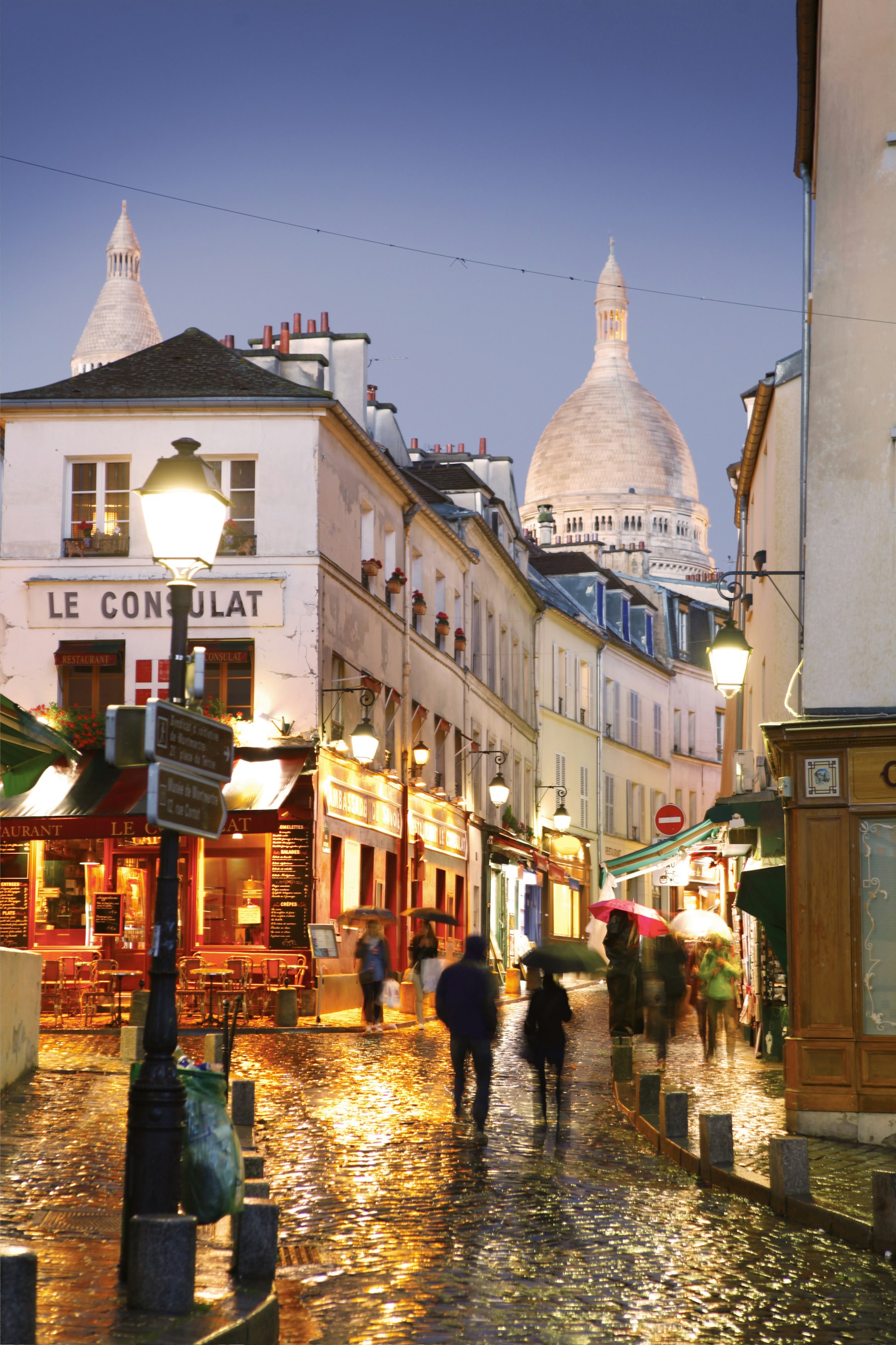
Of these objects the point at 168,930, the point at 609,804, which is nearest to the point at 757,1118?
the point at 168,930

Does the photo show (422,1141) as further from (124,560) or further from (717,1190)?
(124,560)

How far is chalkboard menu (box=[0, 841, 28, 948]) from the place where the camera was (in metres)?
26.2

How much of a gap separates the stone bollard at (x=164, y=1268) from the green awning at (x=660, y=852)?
60.0 feet

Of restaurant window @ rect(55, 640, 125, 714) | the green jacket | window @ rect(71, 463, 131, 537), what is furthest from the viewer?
window @ rect(71, 463, 131, 537)

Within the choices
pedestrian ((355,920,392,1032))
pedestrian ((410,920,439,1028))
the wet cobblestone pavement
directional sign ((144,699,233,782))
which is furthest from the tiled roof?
directional sign ((144,699,233,782))

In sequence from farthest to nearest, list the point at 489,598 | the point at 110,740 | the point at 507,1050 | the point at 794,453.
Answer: the point at 489,598
the point at 507,1050
the point at 794,453
the point at 110,740

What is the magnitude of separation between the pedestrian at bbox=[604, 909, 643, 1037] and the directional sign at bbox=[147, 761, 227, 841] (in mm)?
12681

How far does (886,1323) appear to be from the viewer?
22.6 feet

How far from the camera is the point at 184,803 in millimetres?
7375

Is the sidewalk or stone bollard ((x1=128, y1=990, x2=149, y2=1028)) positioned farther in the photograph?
stone bollard ((x1=128, y1=990, x2=149, y2=1028))

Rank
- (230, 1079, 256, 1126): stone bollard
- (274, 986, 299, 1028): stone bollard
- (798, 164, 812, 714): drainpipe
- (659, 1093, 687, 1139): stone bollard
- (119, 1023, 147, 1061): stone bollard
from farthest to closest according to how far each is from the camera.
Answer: (274, 986, 299, 1028): stone bollard, (119, 1023, 147, 1061): stone bollard, (798, 164, 812, 714): drainpipe, (659, 1093, 687, 1139): stone bollard, (230, 1079, 256, 1126): stone bollard

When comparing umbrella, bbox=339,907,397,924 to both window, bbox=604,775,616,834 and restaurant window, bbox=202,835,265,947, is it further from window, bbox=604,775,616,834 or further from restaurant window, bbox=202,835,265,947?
window, bbox=604,775,616,834

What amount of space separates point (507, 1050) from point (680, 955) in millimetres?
2492

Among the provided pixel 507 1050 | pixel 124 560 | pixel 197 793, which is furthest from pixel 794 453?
pixel 197 793
